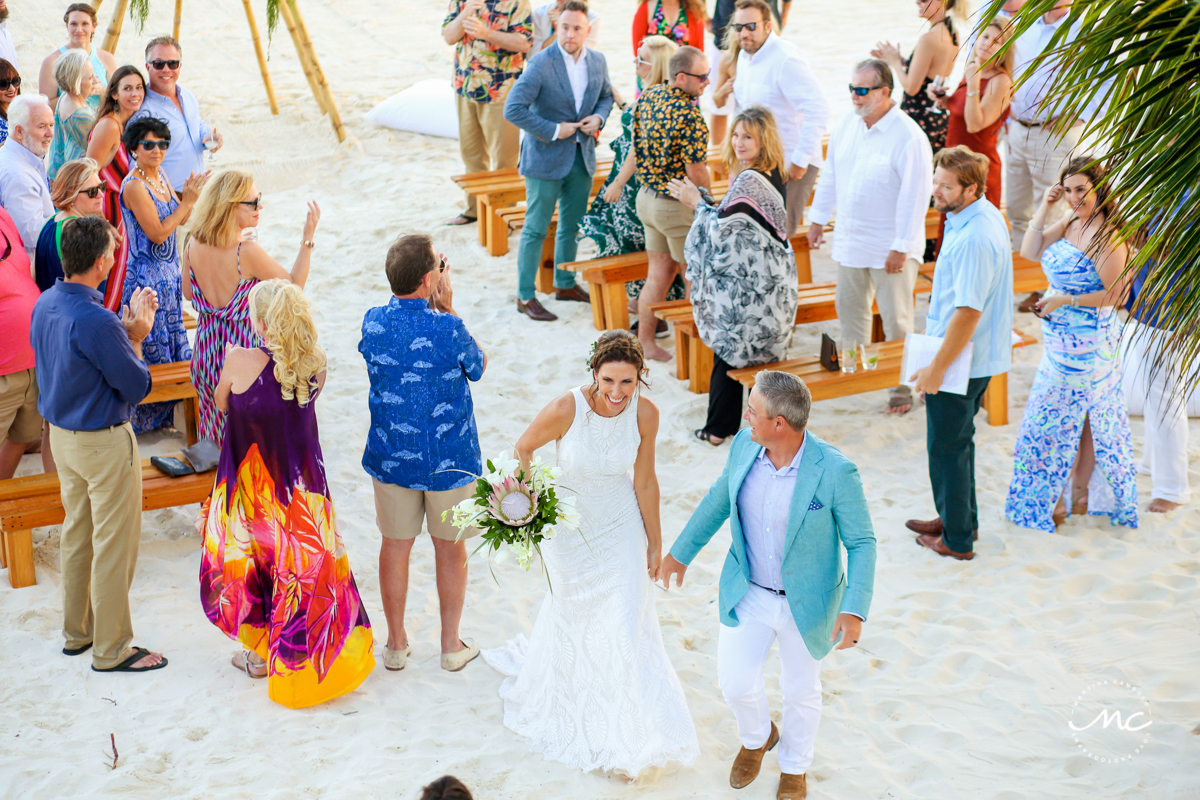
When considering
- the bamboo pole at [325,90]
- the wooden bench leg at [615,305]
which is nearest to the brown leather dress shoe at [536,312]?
the wooden bench leg at [615,305]

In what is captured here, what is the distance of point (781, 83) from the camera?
718 cm

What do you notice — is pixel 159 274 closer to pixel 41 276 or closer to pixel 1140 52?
pixel 41 276

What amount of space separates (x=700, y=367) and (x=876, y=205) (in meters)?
1.45

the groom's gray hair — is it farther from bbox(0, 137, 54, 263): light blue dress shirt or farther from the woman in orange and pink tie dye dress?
bbox(0, 137, 54, 263): light blue dress shirt

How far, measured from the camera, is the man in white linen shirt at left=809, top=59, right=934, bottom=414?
6016mm

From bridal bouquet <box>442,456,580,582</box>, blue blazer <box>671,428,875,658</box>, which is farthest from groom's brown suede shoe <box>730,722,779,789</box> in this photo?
bridal bouquet <box>442,456,580,582</box>

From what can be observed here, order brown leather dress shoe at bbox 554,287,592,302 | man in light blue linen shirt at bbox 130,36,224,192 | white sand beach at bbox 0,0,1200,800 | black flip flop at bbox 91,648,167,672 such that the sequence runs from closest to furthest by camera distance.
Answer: white sand beach at bbox 0,0,1200,800 → black flip flop at bbox 91,648,167,672 → man in light blue linen shirt at bbox 130,36,224,192 → brown leather dress shoe at bbox 554,287,592,302

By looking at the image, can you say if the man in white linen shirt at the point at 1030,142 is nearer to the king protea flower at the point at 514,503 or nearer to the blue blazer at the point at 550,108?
the blue blazer at the point at 550,108

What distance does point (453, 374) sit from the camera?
4168 millimetres

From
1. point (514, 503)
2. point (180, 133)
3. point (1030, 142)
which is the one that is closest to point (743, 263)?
point (514, 503)

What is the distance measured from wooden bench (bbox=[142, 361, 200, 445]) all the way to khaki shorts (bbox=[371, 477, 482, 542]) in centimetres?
180

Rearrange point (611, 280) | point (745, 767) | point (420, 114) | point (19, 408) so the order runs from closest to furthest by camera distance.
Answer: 1. point (745, 767)
2. point (19, 408)
3. point (611, 280)
4. point (420, 114)

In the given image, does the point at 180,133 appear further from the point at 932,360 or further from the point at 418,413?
the point at 932,360

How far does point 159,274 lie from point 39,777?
291cm
